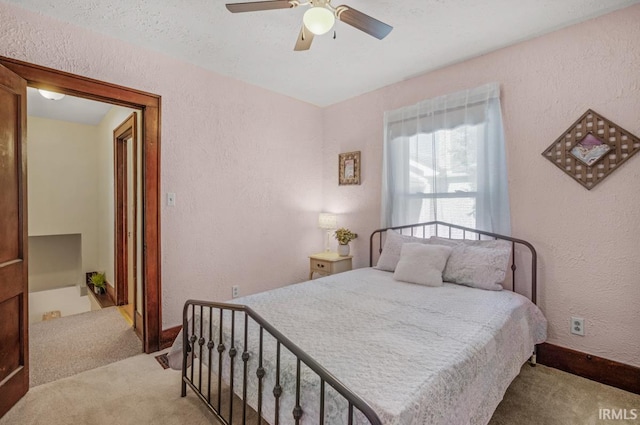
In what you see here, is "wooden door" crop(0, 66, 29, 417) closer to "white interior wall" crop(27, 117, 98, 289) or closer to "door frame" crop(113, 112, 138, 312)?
"door frame" crop(113, 112, 138, 312)

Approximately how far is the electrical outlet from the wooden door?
3.84 meters

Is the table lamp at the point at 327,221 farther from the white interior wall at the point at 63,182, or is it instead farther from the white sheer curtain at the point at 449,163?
the white interior wall at the point at 63,182

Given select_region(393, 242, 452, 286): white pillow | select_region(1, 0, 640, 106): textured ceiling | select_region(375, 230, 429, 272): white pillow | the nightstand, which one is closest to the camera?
select_region(1, 0, 640, 106): textured ceiling

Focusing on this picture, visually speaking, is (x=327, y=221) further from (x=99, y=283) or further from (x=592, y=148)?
(x=99, y=283)

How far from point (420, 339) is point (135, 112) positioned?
10.2ft

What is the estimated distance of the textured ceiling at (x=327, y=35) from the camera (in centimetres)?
211

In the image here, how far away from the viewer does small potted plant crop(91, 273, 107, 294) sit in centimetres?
448

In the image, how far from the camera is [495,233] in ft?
8.84

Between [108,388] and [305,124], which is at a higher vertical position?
[305,124]

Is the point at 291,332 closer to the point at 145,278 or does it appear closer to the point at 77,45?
the point at 145,278

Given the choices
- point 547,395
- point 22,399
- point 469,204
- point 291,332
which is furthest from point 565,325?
point 22,399

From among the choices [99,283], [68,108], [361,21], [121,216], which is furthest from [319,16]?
[99,283]

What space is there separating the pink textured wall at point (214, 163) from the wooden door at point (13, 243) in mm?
404
